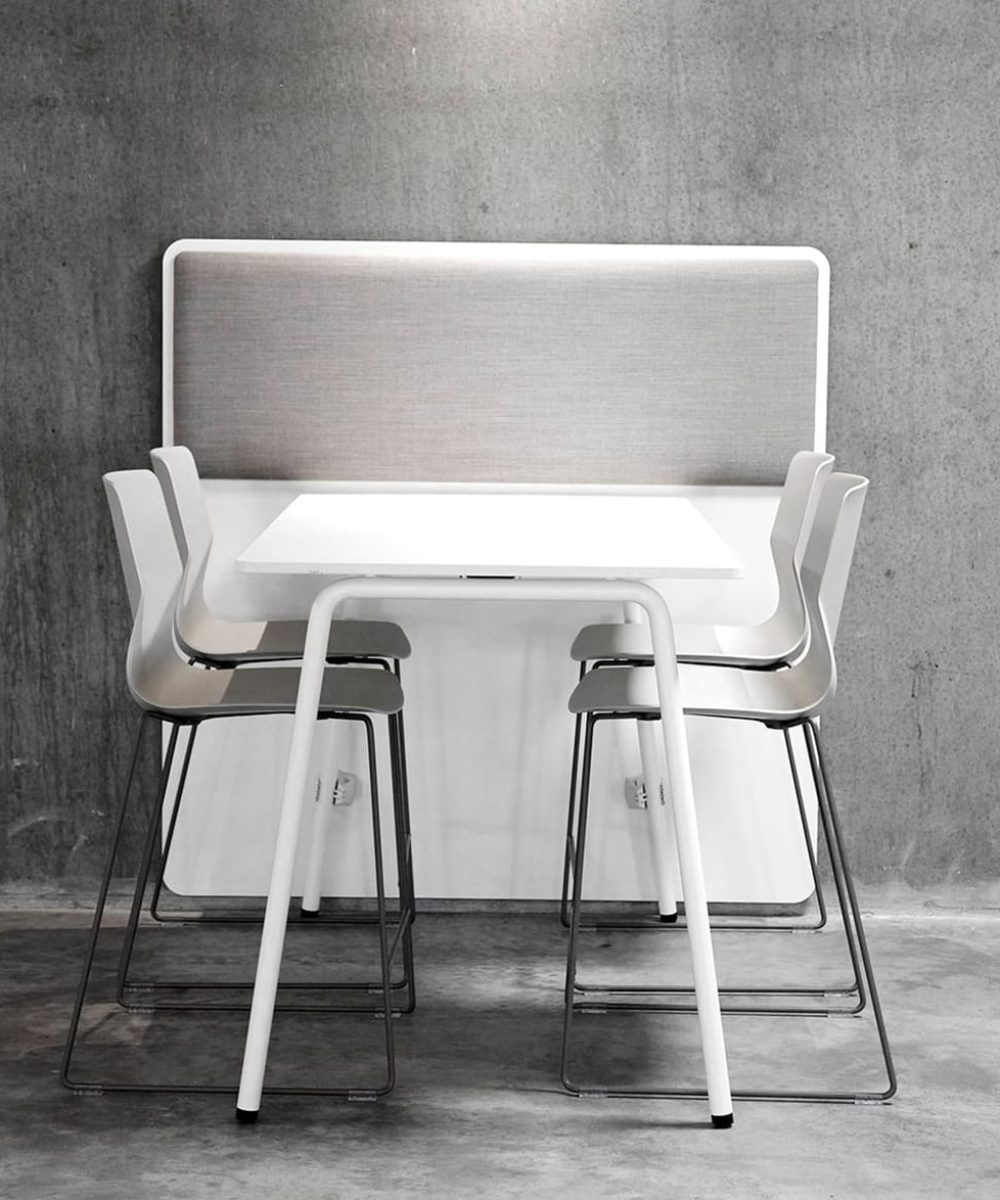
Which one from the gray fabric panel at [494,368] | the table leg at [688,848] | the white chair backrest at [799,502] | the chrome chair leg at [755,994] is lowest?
the chrome chair leg at [755,994]

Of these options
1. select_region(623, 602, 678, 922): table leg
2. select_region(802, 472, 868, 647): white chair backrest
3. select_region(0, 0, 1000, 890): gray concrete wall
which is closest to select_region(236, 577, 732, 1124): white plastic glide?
select_region(802, 472, 868, 647): white chair backrest

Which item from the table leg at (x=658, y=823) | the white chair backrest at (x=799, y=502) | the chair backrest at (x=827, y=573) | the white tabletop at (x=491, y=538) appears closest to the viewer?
the white tabletop at (x=491, y=538)

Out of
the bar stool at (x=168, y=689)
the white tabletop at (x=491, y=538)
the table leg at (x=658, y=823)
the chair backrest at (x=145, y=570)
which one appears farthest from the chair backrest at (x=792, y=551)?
the chair backrest at (x=145, y=570)

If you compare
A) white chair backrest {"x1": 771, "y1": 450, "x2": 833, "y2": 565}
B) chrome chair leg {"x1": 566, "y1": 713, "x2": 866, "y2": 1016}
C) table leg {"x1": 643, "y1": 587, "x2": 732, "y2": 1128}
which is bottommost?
chrome chair leg {"x1": 566, "y1": 713, "x2": 866, "y2": 1016}

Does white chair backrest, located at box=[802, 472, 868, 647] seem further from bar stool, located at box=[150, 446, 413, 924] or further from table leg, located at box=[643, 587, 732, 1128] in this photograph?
bar stool, located at box=[150, 446, 413, 924]

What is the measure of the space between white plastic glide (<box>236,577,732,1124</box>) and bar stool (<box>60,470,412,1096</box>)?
6.2 inches

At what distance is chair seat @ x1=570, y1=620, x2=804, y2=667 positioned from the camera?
10.5ft

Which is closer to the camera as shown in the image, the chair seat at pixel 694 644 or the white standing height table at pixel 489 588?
the white standing height table at pixel 489 588

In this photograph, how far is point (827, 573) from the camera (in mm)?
2875

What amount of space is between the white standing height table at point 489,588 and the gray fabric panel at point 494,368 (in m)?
0.88

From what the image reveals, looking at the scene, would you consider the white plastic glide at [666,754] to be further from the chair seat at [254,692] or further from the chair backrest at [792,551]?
the chair backrest at [792,551]

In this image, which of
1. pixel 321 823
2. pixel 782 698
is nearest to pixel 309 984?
pixel 321 823

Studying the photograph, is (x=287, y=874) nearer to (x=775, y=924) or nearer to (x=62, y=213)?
(x=775, y=924)

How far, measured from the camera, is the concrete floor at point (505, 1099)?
2.36 meters
